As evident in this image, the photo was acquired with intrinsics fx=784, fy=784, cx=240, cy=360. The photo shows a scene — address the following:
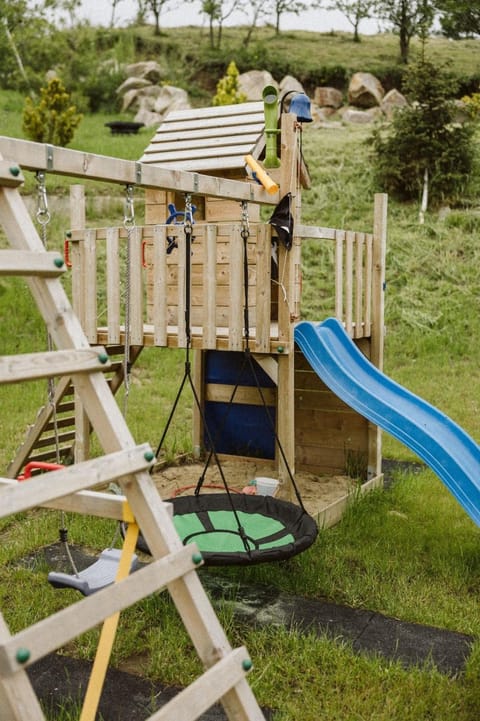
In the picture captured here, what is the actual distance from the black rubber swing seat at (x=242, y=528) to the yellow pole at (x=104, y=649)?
1.05 m

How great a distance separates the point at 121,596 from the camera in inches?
75.1

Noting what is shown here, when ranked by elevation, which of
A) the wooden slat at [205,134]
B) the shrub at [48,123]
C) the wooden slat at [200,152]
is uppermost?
the shrub at [48,123]

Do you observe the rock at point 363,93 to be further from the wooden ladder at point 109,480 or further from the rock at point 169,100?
the wooden ladder at point 109,480

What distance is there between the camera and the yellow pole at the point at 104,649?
2.11m

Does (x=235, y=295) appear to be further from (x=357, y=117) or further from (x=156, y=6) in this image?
(x=156, y=6)

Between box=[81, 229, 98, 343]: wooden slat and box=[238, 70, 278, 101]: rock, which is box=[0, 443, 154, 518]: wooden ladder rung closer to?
box=[81, 229, 98, 343]: wooden slat

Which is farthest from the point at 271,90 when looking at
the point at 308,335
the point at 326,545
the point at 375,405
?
the point at 326,545

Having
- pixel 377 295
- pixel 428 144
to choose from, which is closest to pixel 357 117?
pixel 428 144

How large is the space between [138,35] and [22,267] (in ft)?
114

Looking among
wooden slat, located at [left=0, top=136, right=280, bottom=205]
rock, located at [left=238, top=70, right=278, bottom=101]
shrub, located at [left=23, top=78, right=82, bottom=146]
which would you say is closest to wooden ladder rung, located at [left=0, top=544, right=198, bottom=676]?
wooden slat, located at [left=0, top=136, right=280, bottom=205]

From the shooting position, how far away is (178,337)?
490 centimetres

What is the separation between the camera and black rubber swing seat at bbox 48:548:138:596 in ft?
9.50

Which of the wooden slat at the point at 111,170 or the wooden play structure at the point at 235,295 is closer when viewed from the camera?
the wooden slat at the point at 111,170

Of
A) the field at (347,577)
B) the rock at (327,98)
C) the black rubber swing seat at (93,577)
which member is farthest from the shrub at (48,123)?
the black rubber swing seat at (93,577)
